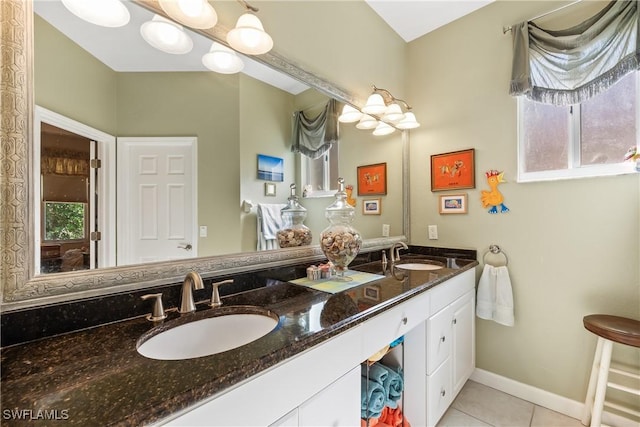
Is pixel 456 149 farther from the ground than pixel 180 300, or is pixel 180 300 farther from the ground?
pixel 456 149

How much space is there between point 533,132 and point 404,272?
4.46 ft

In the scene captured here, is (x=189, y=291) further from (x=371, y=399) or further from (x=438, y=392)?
(x=438, y=392)

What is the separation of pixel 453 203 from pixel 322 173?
1.16 metres

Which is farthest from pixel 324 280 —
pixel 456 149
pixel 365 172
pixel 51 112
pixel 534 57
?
pixel 534 57

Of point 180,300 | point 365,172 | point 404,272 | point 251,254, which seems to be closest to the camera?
point 180,300

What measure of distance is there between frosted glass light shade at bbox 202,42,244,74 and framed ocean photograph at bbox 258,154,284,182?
0.41 meters

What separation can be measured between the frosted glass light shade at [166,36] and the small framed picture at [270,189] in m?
0.66

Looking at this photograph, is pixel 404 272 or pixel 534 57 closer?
pixel 404 272

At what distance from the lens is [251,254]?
4.23ft

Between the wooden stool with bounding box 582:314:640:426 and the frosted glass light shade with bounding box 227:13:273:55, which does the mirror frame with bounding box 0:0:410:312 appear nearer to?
the frosted glass light shade with bounding box 227:13:273:55

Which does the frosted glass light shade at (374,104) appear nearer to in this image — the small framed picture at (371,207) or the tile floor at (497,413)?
the small framed picture at (371,207)

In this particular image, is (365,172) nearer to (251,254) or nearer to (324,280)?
(324,280)

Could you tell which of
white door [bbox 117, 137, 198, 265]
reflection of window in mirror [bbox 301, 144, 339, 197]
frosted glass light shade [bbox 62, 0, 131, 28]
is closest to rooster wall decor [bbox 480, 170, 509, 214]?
reflection of window in mirror [bbox 301, 144, 339, 197]

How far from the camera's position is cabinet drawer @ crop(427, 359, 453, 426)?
4.65ft
